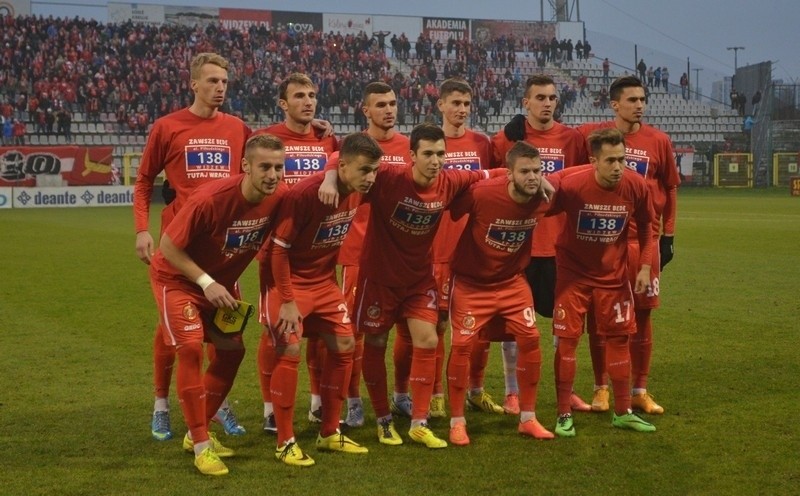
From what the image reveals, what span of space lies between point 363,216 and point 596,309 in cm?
185

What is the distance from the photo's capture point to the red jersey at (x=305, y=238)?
19.7ft

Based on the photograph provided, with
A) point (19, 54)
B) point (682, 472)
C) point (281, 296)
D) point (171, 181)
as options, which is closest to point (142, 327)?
point (171, 181)

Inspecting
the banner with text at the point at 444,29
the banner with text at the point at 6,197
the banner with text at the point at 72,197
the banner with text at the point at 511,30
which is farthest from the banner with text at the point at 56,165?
the banner with text at the point at 511,30

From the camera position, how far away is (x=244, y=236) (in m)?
5.98

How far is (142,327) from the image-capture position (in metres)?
10.9

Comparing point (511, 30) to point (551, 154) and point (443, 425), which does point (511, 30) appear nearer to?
point (551, 154)

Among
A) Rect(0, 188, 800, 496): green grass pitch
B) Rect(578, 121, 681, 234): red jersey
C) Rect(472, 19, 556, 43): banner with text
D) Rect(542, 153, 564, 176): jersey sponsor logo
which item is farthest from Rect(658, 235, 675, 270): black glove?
Rect(472, 19, 556, 43): banner with text

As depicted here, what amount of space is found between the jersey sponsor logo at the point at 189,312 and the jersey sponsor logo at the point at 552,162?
2971 millimetres

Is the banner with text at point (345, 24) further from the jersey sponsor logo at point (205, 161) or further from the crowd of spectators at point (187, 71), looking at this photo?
the jersey sponsor logo at point (205, 161)

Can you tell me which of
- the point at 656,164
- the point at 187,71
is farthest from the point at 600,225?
the point at 187,71

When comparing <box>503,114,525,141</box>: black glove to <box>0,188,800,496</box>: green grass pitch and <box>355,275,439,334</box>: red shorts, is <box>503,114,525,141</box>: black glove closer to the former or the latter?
<box>355,275,439,334</box>: red shorts

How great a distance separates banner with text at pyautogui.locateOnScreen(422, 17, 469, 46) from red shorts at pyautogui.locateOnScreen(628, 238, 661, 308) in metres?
50.2

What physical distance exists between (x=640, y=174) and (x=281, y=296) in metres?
2.93

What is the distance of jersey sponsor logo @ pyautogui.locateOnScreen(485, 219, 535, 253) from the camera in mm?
6602
